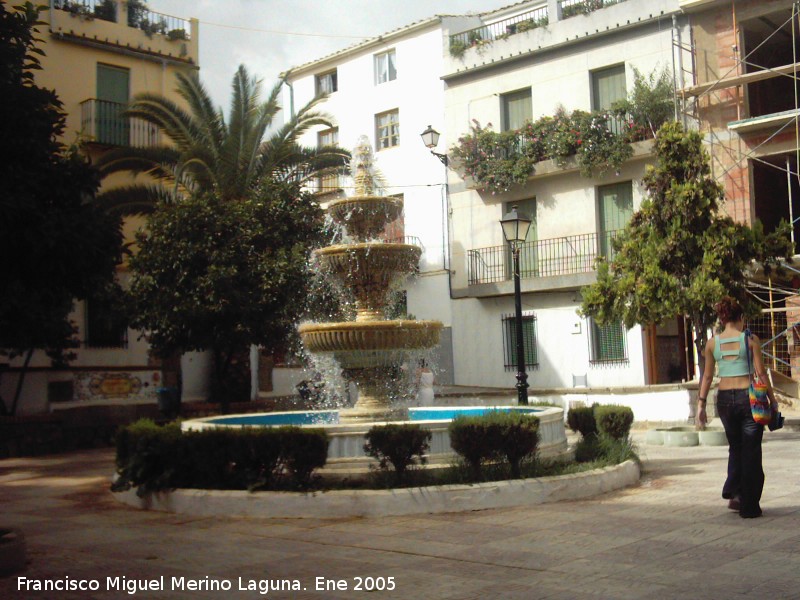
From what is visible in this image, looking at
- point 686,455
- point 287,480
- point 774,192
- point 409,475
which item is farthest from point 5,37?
point 774,192

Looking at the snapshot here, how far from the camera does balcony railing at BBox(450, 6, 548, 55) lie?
26469 millimetres

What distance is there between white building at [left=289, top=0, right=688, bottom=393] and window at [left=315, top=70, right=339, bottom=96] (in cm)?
45

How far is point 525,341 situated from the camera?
2609 centimetres

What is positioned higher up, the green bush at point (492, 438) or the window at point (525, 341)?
the window at point (525, 341)

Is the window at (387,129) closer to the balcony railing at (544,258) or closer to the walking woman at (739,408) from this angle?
the balcony railing at (544,258)

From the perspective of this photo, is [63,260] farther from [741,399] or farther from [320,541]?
[741,399]

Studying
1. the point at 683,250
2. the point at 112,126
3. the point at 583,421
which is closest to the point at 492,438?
the point at 583,421

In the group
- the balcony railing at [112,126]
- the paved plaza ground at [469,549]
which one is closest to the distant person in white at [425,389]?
the balcony railing at [112,126]

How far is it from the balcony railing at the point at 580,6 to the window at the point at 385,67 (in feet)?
20.2

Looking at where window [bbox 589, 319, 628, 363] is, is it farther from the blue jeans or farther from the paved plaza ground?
the blue jeans

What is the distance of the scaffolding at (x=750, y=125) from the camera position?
67.6 feet

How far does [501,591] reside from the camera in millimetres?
5465

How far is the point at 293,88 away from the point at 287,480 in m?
25.6

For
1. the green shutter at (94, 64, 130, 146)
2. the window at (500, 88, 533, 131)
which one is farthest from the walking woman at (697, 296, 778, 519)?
the window at (500, 88, 533, 131)
